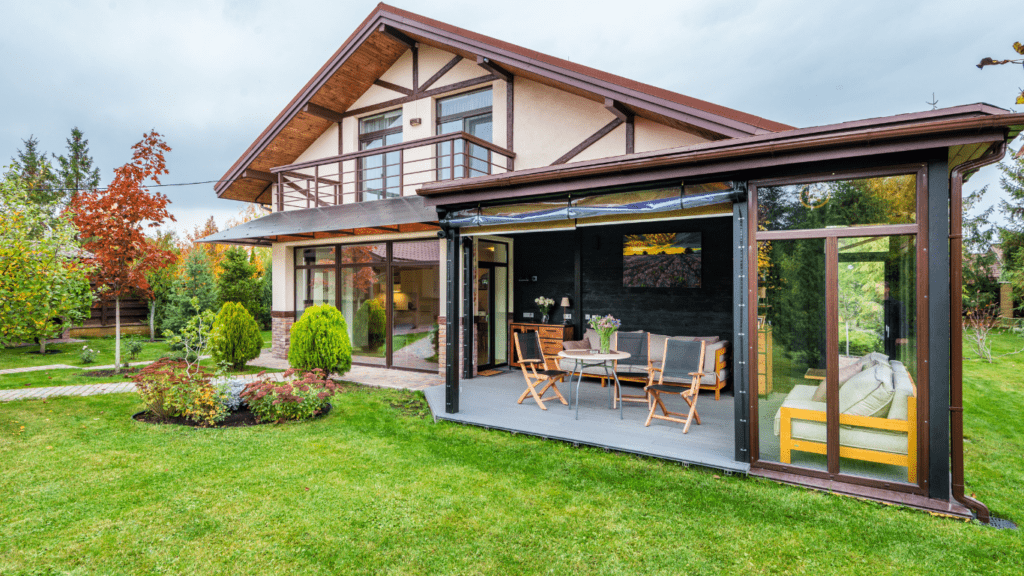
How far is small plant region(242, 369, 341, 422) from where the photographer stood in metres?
5.73

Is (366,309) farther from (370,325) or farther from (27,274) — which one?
(27,274)

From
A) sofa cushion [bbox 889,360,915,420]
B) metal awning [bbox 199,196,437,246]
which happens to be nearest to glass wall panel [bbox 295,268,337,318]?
metal awning [bbox 199,196,437,246]

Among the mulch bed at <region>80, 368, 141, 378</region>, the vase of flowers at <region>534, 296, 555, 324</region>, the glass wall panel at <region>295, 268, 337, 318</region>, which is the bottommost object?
the mulch bed at <region>80, 368, 141, 378</region>

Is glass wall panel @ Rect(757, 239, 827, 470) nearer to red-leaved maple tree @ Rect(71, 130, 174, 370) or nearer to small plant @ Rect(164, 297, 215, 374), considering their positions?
small plant @ Rect(164, 297, 215, 374)

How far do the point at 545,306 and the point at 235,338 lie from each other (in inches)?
223

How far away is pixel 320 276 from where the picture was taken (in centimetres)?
1028

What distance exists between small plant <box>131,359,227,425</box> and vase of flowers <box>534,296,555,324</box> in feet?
16.8

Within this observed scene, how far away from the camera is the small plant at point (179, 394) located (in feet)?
18.7

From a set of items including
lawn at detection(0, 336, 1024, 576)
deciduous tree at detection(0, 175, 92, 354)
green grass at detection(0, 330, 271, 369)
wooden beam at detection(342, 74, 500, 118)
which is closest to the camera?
lawn at detection(0, 336, 1024, 576)

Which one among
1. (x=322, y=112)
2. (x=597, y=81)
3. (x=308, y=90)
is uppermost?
(x=308, y=90)

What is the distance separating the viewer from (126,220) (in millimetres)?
8789

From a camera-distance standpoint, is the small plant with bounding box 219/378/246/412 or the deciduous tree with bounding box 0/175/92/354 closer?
the deciduous tree with bounding box 0/175/92/354

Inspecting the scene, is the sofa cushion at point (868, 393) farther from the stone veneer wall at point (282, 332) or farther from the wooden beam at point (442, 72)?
the stone veneer wall at point (282, 332)

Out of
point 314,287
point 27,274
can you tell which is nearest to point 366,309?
point 314,287
